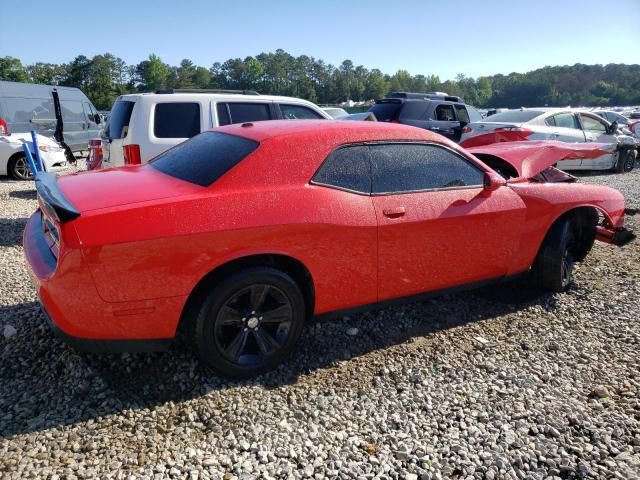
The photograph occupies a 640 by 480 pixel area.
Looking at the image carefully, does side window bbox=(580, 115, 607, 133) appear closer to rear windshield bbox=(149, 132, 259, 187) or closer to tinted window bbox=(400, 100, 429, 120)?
tinted window bbox=(400, 100, 429, 120)

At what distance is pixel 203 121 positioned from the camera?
19.8 ft

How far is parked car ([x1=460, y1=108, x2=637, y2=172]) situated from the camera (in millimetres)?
10438

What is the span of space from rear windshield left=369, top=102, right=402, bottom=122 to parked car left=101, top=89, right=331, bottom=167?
18.5 ft

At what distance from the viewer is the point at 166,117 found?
5.89m

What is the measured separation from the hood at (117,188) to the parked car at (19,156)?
7.95 meters

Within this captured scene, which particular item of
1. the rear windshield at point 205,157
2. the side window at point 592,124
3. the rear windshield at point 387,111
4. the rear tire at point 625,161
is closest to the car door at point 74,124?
the rear windshield at point 387,111

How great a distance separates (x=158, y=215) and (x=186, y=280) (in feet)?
1.24

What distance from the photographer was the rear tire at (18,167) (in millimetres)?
10305

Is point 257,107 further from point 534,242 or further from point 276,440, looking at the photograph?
point 276,440

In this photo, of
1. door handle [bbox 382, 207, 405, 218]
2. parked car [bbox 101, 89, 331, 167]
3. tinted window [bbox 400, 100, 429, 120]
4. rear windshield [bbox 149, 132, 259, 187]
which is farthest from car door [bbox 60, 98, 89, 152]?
door handle [bbox 382, 207, 405, 218]

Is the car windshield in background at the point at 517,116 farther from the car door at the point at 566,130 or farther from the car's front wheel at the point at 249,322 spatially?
the car's front wheel at the point at 249,322

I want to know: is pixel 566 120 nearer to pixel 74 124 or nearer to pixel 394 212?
pixel 394 212

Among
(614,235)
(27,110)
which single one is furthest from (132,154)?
(27,110)

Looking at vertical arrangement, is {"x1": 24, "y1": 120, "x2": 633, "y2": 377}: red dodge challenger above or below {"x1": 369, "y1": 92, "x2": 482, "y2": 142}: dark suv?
below
